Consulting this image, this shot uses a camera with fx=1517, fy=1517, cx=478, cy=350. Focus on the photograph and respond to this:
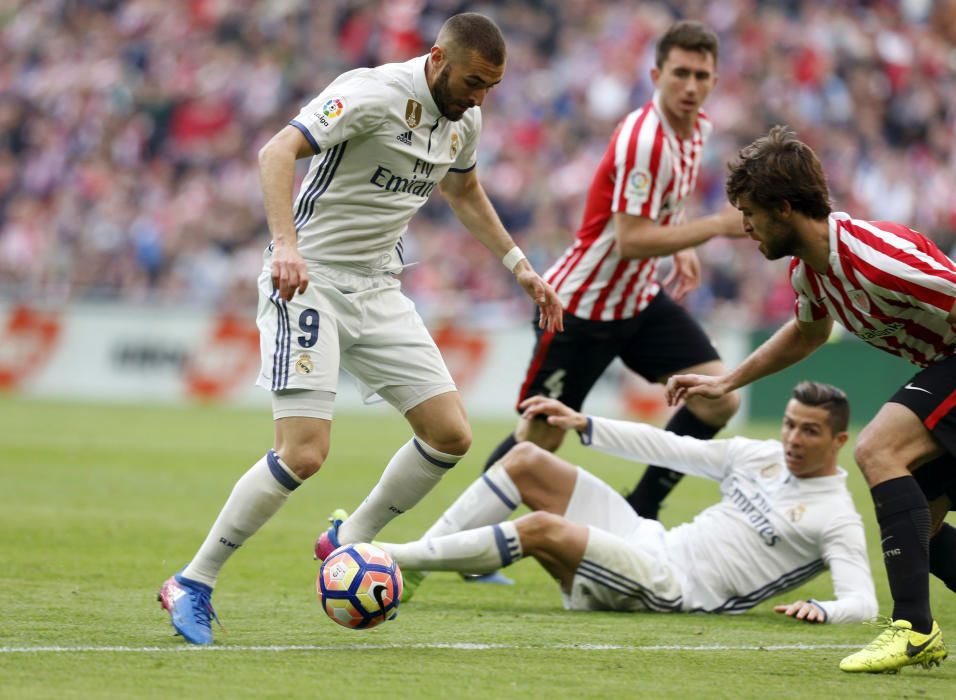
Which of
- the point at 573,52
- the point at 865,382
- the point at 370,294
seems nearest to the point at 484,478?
the point at 370,294

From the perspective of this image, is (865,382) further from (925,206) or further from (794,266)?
(794,266)

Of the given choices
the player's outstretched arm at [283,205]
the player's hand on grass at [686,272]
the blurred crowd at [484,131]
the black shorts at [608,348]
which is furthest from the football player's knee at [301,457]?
the blurred crowd at [484,131]

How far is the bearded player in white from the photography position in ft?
19.1

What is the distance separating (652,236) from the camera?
8.10 metres

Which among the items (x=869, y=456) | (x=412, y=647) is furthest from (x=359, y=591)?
(x=869, y=456)

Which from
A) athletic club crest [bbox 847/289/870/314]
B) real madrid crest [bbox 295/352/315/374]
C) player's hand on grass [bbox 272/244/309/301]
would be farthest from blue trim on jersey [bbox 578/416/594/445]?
player's hand on grass [bbox 272/244/309/301]

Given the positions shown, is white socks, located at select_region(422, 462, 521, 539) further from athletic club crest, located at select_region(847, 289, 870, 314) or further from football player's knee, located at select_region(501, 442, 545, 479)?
athletic club crest, located at select_region(847, 289, 870, 314)

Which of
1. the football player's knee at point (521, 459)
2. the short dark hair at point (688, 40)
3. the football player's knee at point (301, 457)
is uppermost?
the short dark hair at point (688, 40)

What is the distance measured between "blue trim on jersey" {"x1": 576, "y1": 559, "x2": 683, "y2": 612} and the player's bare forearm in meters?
2.14

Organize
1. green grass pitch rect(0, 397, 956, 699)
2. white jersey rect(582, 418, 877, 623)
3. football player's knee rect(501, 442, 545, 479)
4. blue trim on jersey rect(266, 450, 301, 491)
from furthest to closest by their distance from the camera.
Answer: football player's knee rect(501, 442, 545, 479), white jersey rect(582, 418, 877, 623), blue trim on jersey rect(266, 450, 301, 491), green grass pitch rect(0, 397, 956, 699)

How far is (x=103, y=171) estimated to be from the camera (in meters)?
23.6

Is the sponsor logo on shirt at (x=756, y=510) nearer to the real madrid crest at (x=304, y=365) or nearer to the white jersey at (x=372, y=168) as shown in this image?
the white jersey at (x=372, y=168)

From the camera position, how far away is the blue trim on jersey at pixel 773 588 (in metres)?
6.81

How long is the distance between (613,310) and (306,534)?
2.43 metres
